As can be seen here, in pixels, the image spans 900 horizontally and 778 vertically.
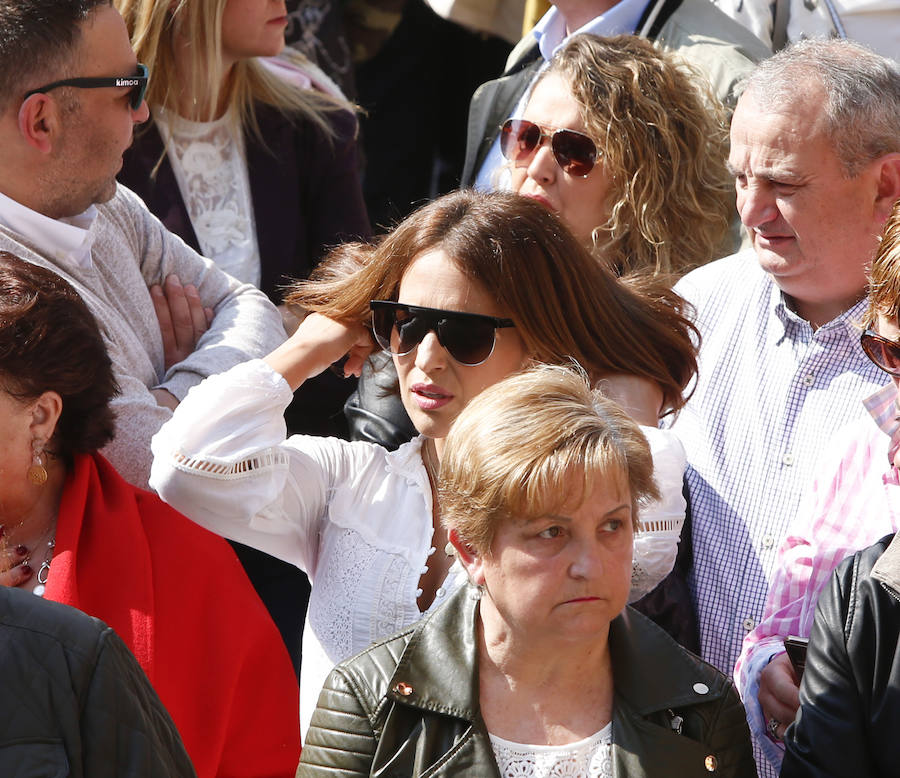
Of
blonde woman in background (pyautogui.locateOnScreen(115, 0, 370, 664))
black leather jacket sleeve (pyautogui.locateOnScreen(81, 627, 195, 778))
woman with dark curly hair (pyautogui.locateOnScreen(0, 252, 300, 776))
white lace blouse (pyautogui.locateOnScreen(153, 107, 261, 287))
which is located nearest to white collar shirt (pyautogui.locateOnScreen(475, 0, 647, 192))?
blonde woman in background (pyautogui.locateOnScreen(115, 0, 370, 664))

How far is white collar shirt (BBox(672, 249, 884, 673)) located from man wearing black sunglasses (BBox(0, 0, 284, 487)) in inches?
47.0

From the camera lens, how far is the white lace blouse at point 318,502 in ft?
9.26

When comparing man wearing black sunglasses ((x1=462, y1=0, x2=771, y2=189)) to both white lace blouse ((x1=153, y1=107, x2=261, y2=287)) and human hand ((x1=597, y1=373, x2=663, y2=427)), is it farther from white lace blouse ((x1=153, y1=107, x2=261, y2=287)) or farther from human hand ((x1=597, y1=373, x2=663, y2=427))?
human hand ((x1=597, y1=373, x2=663, y2=427))

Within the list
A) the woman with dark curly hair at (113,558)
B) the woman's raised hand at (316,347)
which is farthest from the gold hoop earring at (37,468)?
the woman's raised hand at (316,347)

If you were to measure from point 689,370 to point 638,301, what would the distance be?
20 centimetres

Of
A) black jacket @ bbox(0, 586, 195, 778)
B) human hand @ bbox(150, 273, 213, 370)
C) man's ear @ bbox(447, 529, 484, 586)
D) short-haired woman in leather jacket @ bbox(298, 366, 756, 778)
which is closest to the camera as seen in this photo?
black jacket @ bbox(0, 586, 195, 778)

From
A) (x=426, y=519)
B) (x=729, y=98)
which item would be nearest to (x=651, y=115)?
(x=729, y=98)

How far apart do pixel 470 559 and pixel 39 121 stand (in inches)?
65.4

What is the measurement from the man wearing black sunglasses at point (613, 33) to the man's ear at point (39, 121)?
1458mm

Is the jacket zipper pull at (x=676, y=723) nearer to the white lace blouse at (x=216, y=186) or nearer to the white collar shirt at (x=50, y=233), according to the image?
the white collar shirt at (x=50, y=233)

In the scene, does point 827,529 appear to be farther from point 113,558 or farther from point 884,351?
point 113,558

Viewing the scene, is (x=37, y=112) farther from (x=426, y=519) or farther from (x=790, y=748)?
(x=790, y=748)

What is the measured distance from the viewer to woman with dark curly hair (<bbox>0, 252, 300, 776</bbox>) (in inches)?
107

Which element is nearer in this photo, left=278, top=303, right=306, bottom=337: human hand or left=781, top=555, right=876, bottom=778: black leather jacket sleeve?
left=781, top=555, right=876, bottom=778: black leather jacket sleeve
